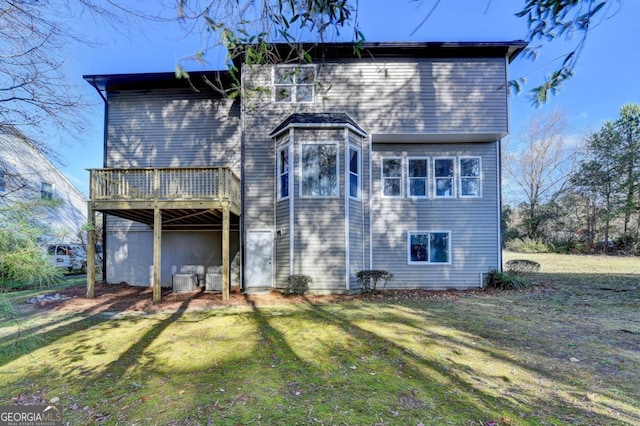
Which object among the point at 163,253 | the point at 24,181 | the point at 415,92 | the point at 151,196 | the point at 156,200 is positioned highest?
the point at 415,92

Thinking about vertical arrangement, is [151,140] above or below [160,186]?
above

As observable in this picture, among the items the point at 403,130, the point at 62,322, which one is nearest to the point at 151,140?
the point at 62,322

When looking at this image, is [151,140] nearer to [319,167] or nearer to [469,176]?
[319,167]

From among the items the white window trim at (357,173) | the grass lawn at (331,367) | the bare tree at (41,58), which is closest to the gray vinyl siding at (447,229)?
the white window trim at (357,173)

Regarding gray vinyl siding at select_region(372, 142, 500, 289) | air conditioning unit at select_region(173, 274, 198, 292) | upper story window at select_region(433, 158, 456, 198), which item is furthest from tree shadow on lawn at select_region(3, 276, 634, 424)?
upper story window at select_region(433, 158, 456, 198)

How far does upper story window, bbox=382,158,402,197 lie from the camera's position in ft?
37.2

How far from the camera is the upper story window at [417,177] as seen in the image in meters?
11.3

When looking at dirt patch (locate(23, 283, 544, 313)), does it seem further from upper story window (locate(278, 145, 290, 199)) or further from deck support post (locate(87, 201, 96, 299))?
upper story window (locate(278, 145, 290, 199))

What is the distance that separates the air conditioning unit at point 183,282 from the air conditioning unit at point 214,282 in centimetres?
62

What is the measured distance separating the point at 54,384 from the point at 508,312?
342 inches

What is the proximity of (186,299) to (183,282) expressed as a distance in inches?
63.9

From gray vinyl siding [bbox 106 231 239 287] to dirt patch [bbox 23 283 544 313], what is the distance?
1.04 meters

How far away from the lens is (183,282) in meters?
10.8

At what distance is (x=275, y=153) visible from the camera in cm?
1079
